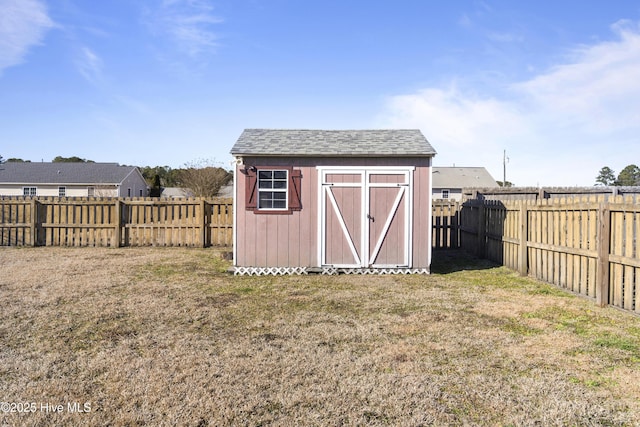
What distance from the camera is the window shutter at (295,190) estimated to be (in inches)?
366

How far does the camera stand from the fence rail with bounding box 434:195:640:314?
5.89 metres

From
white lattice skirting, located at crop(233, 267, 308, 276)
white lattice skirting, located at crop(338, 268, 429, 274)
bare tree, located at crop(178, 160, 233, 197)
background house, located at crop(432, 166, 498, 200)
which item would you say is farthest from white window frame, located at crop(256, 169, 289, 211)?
background house, located at crop(432, 166, 498, 200)

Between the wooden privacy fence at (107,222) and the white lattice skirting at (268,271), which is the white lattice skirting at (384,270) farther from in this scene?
the wooden privacy fence at (107,222)

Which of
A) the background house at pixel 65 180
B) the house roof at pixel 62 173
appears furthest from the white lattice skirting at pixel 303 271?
the house roof at pixel 62 173

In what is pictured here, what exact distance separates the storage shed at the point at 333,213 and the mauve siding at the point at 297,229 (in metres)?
0.02

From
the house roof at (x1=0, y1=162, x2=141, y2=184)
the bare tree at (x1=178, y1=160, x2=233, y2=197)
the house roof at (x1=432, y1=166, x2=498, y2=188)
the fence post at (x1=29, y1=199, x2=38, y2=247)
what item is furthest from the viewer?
the house roof at (x1=432, y1=166, x2=498, y2=188)

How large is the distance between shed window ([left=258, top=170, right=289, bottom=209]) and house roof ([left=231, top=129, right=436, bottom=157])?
47 centimetres

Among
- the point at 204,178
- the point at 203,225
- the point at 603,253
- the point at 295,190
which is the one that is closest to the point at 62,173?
the point at 204,178

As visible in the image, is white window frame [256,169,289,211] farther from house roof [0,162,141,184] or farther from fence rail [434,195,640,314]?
house roof [0,162,141,184]

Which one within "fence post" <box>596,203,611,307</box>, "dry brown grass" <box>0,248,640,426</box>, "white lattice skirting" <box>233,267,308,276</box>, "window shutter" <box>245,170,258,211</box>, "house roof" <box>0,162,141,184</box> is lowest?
"dry brown grass" <box>0,248,640,426</box>

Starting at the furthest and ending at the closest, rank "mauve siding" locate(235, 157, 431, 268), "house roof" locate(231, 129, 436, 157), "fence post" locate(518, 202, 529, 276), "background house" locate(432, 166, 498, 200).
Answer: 1. "background house" locate(432, 166, 498, 200)
2. "mauve siding" locate(235, 157, 431, 268)
3. "house roof" locate(231, 129, 436, 157)
4. "fence post" locate(518, 202, 529, 276)

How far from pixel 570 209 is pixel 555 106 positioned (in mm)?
8680

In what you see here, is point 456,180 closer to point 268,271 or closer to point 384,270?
point 384,270

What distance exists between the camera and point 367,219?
366 inches
